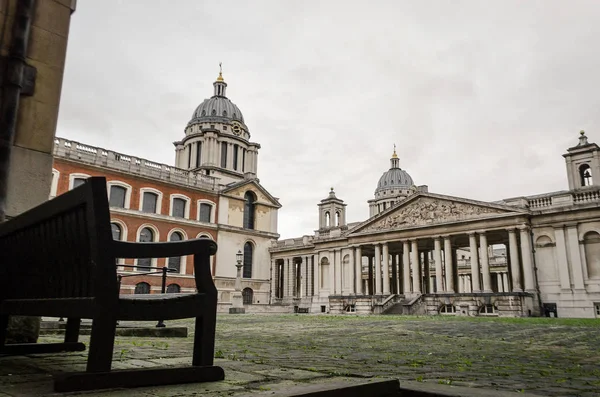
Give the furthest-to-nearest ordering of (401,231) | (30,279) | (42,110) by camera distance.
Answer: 1. (401,231)
2. (42,110)
3. (30,279)

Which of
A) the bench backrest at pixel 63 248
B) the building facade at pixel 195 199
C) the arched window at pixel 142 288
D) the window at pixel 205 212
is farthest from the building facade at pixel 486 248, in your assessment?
the bench backrest at pixel 63 248

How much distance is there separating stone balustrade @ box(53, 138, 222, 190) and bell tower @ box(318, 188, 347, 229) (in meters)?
Result: 12.7

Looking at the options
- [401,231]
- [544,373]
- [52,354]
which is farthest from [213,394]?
[401,231]

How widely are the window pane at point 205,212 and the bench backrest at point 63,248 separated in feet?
129

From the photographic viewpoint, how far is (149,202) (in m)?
38.5

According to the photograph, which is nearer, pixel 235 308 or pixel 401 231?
pixel 235 308

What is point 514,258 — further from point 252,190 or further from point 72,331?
point 72,331

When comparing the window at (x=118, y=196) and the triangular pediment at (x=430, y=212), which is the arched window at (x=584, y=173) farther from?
the window at (x=118, y=196)

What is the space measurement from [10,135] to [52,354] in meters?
2.23

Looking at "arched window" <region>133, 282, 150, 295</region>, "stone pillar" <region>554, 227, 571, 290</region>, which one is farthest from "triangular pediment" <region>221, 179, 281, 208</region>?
"stone pillar" <region>554, 227, 571, 290</region>

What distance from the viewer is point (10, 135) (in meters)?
4.51

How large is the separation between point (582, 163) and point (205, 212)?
3194 cm

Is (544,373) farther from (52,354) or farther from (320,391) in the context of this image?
(52,354)

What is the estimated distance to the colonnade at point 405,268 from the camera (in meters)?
33.4
